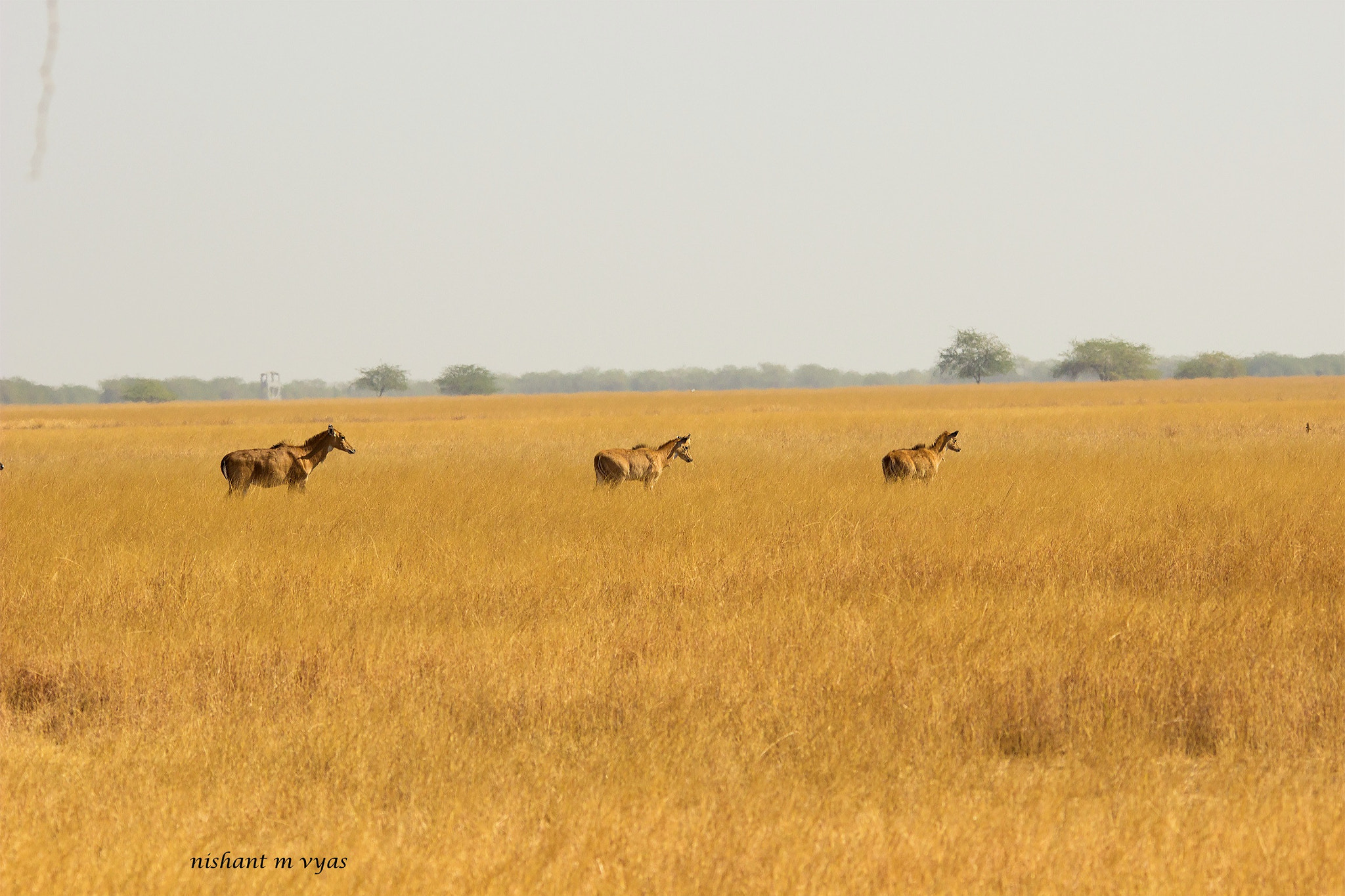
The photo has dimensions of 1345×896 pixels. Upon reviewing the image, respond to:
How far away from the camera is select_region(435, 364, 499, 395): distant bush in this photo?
15950 centimetres

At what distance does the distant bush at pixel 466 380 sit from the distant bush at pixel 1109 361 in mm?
79779

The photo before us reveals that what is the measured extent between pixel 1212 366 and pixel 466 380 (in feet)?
337

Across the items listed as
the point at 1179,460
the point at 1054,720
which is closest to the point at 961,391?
the point at 1179,460

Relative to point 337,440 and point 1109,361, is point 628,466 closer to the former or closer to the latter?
point 337,440

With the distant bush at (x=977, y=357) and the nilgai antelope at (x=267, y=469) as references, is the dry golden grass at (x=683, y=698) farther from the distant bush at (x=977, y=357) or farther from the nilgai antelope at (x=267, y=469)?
the distant bush at (x=977, y=357)

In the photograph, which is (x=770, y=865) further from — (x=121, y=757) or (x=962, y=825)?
(x=121, y=757)

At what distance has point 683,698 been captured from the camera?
5809 mm

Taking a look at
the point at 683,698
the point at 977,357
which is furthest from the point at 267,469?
the point at 977,357

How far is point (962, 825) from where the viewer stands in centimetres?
436

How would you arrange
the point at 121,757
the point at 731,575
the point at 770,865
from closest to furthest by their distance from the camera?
the point at 770,865 < the point at 121,757 < the point at 731,575

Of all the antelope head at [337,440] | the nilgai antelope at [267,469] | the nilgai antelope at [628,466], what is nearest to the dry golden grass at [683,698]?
the nilgai antelope at [267,469]

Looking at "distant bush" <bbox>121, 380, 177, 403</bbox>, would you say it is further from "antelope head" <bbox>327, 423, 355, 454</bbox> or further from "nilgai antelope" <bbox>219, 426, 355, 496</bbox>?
"nilgai antelope" <bbox>219, 426, 355, 496</bbox>

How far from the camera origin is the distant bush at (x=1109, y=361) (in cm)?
13588

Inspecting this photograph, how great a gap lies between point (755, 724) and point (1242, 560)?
6.10 metres
